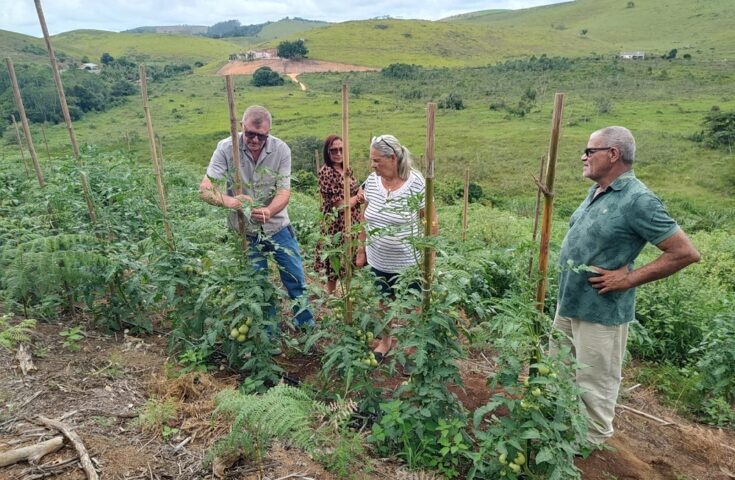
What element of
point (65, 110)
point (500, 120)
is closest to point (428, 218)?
point (65, 110)

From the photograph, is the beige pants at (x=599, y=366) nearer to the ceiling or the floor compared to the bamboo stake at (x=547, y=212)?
nearer to the floor

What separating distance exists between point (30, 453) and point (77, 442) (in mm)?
196

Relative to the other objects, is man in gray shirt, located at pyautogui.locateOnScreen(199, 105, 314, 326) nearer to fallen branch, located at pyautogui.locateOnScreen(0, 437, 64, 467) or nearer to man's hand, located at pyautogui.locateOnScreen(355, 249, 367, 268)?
man's hand, located at pyautogui.locateOnScreen(355, 249, 367, 268)

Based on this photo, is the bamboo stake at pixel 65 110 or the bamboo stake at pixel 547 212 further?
the bamboo stake at pixel 65 110

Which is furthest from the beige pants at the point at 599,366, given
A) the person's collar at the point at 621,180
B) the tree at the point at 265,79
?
the tree at the point at 265,79

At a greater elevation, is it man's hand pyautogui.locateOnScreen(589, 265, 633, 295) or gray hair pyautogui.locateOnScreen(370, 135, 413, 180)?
gray hair pyautogui.locateOnScreen(370, 135, 413, 180)

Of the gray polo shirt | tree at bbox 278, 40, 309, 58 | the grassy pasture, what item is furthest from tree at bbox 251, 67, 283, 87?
the gray polo shirt

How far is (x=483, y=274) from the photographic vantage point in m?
5.75

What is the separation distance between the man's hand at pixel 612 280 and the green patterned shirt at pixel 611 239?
5 centimetres

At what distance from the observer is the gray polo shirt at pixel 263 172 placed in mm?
3727

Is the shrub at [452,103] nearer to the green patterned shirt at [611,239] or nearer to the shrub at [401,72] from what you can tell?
the shrub at [401,72]

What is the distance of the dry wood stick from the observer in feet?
7.65

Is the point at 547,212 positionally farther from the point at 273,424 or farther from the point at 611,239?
the point at 273,424

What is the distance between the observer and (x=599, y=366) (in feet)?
10.1
